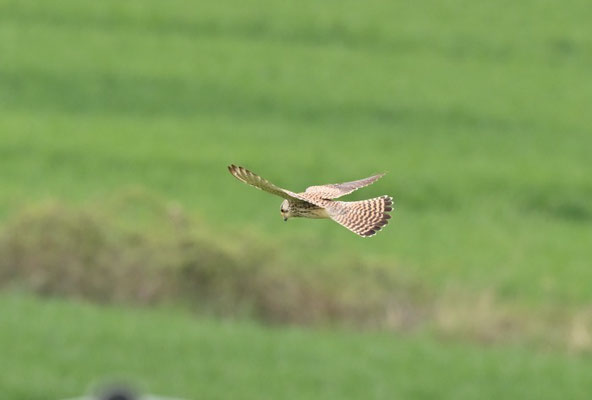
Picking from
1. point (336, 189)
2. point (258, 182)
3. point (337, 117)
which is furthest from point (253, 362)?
point (258, 182)

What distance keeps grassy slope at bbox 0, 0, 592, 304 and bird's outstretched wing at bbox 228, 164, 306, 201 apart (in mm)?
15434

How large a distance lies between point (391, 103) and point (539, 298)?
10.4 metres

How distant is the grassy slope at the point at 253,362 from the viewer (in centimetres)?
1775

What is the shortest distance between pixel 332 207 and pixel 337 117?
28.7 meters

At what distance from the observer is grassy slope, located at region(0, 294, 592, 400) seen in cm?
1775

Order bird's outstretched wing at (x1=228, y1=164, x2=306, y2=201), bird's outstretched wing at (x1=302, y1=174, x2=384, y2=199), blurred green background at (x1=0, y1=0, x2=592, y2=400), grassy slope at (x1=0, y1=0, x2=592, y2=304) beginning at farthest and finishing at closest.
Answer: grassy slope at (x1=0, y1=0, x2=592, y2=304), blurred green background at (x1=0, y1=0, x2=592, y2=400), bird's outstretched wing at (x1=302, y1=174, x2=384, y2=199), bird's outstretched wing at (x1=228, y1=164, x2=306, y2=201)

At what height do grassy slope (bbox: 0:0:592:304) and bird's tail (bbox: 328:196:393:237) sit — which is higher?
grassy slope (bbox: 0:0:592:304)

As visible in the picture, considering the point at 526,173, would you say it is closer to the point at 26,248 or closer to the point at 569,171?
the point at 569,171

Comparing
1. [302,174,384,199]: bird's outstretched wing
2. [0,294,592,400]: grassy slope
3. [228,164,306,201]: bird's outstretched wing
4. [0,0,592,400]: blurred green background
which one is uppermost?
[0,0,592,400]: blurred green background

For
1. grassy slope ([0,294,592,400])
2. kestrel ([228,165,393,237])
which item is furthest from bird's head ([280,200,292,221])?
grassy slope ([0,294,592,400])

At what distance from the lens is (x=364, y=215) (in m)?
2.90

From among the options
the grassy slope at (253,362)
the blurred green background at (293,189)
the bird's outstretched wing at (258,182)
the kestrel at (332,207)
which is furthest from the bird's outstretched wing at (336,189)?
the grassy slope at (253,362)

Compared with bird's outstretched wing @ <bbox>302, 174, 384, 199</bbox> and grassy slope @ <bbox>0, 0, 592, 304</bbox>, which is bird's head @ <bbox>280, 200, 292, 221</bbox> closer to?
bird's outstretched wing @ <bbox>302, 174, 384, 199</bbox>

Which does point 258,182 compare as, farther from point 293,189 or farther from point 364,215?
point 293,189
